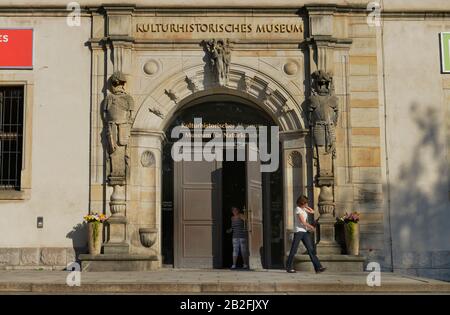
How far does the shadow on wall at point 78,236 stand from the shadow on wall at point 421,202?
653cm

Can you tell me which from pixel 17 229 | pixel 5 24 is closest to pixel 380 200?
pixel 17 229

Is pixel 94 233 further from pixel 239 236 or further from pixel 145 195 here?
pixel 239 236

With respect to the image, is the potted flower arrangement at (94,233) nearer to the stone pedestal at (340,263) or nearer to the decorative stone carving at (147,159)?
the decorative stone carving at (147,159)

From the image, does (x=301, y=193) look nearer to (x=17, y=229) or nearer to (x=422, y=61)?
(x=422, y=61)

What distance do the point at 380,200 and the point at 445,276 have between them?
2.08 metres

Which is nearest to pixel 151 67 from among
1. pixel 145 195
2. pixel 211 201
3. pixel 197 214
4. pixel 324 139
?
pixel 145 195

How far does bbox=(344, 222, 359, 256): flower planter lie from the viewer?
50.5 ft

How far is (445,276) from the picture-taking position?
15.9 metres

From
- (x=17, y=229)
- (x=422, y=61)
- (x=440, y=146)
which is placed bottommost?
(x=17, y=229)

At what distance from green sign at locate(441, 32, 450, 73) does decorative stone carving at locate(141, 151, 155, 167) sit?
6.63 metres

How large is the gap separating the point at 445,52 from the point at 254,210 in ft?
17.9

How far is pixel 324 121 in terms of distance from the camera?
1585 cm

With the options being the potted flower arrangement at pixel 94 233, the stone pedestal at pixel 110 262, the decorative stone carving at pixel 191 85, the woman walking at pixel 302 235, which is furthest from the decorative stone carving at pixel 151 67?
the woman walking at pixel 302 235

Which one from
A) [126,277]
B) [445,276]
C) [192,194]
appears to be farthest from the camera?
[192,194]
